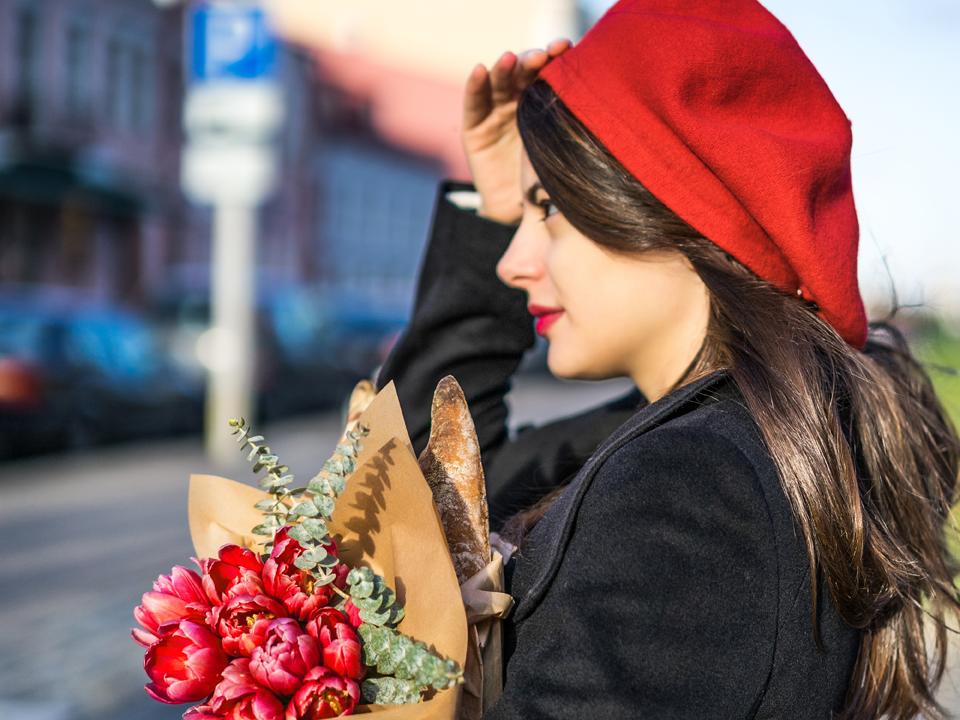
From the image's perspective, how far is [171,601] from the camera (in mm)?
1007

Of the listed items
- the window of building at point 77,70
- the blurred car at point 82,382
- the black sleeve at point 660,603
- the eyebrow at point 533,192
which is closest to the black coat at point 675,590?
the black sleeve at point 660,603

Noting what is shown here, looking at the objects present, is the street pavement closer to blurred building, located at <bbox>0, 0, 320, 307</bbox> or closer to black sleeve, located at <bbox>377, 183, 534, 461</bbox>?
black sleeve, located at <bbox>377, 183, 534, 461</bbox>

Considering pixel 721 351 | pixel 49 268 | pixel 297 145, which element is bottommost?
pixel 49 268

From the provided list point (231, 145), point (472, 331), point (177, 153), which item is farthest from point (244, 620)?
point (177, 153)

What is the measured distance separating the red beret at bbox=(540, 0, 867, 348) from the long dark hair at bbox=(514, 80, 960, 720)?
0.13 ft

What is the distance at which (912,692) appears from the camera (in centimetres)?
136

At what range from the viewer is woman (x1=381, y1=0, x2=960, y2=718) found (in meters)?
0.98

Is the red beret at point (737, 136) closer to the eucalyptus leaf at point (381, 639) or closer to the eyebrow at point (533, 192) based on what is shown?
the eyebrow at point (533, 192)

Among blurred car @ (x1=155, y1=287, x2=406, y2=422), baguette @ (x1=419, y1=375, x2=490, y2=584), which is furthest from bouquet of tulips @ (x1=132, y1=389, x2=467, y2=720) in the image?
blurred car @ (x1=155, y1=287, x2=406, y2=422)

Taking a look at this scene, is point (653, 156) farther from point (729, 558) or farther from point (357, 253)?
point (357, 253)

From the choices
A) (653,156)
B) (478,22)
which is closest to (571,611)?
(653,156)

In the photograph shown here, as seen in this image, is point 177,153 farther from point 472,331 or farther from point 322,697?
point 322,697

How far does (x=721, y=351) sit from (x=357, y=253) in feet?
85.8

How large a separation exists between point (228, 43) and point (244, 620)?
6.94m
